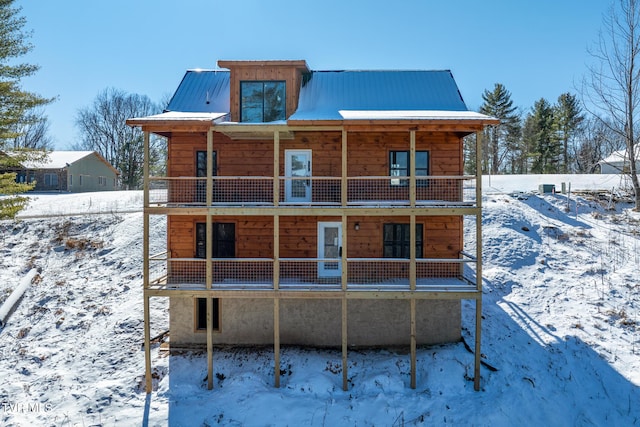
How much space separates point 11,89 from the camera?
1602 centimetres

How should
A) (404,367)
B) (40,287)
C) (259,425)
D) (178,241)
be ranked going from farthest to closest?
1. (40,287)
2. (178,241)
3. (404,367)
4. (259,425)

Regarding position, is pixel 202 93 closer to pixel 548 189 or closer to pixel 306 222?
pixel 306 222

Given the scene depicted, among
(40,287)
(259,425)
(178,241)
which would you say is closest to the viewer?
(259,425)

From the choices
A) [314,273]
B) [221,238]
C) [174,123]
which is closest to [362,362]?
[314,273]

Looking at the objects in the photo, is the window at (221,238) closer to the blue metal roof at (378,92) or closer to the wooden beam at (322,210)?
the wooden beam at (322,210)

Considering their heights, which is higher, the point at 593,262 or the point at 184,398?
the point at 593,262

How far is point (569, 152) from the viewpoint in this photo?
41875 mm

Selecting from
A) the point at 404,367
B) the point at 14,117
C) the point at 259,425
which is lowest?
the point at 259,425

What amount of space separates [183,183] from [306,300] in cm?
563

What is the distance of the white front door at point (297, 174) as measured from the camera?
1198 cm

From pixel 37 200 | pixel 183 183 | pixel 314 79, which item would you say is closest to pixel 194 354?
pixel 183 183

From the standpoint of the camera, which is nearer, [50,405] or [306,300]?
[50,405]

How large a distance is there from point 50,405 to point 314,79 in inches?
504

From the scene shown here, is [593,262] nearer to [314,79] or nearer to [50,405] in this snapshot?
[314,79]
